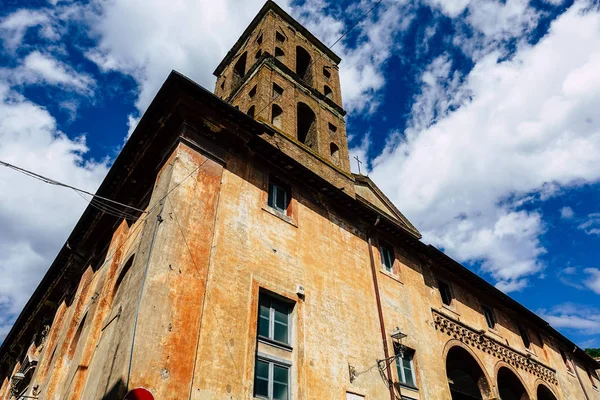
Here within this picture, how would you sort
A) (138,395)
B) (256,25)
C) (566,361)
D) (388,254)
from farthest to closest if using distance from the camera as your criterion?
(256,25) → (566,361) → (388,254) → (138,395)

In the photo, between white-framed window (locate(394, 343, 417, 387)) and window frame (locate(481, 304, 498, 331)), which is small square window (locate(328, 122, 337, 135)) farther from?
white-framed window (locate(394, 343, 417, 387))

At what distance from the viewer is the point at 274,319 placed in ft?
31.5

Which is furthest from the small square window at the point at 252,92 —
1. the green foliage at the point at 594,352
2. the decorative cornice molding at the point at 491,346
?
the green foliage at the point at 594,352

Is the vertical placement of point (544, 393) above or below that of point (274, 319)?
above

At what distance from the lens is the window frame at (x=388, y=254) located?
13976 mm

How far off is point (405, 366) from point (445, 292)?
5.16m

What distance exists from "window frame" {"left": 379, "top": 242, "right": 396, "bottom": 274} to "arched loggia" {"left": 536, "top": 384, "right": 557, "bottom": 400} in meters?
9.41

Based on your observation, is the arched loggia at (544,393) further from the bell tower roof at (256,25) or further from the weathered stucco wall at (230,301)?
the bell tower roof at (256,25)

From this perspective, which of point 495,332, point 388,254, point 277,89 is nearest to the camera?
point 388,254

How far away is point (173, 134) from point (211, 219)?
2.71m

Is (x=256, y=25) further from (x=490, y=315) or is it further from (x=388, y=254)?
(x=490, y=315)

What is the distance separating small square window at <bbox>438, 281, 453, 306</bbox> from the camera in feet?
52.9

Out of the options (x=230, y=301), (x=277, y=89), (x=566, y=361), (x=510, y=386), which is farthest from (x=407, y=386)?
(x=566, y=361)

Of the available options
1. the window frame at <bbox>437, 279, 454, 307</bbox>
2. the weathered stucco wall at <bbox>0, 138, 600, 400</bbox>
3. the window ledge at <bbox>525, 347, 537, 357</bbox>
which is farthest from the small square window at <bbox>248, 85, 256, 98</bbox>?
the window ledge at <bbox>525, 347, 537, 357</bbox>
